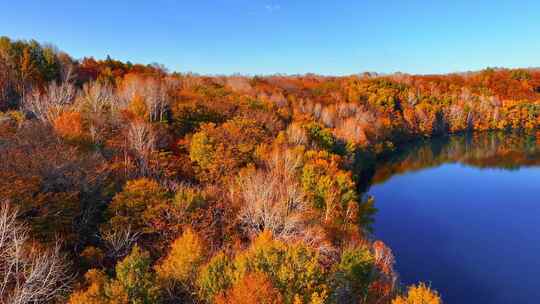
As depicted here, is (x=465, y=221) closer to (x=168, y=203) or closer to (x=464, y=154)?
(x=168, y=203)

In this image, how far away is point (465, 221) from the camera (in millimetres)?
35562

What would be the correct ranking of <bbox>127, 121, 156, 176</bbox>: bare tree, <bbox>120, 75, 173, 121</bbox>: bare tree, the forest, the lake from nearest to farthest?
1. the forest
2. the lake
3. <bbox>127, 121, 156, 176</bbox>: bare tree
4. <bbox>120, 75, 173, 121</bbox>: bare tree

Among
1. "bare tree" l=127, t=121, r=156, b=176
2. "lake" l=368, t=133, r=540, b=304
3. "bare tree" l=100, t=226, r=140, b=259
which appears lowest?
"lake" l=368, t=133, r=540, b=304

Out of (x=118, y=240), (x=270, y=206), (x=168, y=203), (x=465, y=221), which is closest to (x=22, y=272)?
(x=118, y=240)

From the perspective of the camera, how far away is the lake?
24.3 metres

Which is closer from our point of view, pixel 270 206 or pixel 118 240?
pixel 118 240

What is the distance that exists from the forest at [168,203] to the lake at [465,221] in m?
4.04

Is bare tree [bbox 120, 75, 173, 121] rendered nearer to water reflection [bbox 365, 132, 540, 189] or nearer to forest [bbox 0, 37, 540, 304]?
forest [bbox 0, 37, 540, 304]

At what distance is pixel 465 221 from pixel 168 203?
31036 millimetres

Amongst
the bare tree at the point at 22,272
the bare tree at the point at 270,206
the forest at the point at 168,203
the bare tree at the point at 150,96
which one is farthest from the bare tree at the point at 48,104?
the bare tree at the point at 22,272

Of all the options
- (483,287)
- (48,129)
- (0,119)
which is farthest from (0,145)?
(483,287)

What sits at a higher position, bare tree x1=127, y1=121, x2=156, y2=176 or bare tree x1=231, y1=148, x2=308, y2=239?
bare tree x1=127, y1=121, x2=156, y2=176

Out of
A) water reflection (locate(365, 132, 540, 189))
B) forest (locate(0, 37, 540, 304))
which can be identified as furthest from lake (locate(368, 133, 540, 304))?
forest (locate(0, 37, 540, 304))

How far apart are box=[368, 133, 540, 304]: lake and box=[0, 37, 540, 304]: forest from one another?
4.04m
